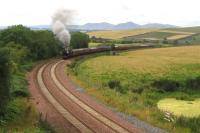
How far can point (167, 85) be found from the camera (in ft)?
200

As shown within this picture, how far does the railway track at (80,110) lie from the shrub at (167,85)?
50.0ft

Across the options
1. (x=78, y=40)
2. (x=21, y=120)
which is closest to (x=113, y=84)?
(x=21, y=120)

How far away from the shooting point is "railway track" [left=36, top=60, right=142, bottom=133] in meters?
30.1

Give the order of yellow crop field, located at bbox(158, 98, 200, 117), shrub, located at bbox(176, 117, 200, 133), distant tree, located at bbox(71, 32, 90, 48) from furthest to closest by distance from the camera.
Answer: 1. distant tree, located at bbox(71, 32, 90, 48)
2. yellow crop field, located at bbox(158, 98, 200, 117)
3. shrub, located at bbox(176, 117, 200, 133)

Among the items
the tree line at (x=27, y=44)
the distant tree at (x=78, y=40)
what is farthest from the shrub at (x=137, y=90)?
the distant tree at (x=78, y=40)

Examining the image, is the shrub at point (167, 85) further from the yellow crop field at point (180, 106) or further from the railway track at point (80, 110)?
the railway track at point (80, 110)

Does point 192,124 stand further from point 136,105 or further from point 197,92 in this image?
point 197,92

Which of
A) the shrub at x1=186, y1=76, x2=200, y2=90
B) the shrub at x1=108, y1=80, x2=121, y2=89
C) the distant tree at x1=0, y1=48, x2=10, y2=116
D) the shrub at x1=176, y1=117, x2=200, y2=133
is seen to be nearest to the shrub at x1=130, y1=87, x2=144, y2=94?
the shrub at x1=108, y1=80, x2=121, y2=89

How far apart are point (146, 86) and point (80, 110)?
24.9 metres

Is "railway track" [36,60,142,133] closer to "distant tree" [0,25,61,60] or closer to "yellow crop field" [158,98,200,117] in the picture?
"yellow crop field" [158,98,200,117]

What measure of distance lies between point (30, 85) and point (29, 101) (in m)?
11.7

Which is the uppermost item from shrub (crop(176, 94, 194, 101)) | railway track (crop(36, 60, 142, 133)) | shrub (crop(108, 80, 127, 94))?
railway track (crop(36, 60, 142, 133))

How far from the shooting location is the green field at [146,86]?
113 ft

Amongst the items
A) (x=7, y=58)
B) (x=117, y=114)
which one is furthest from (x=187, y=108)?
(x=7, y=58)
